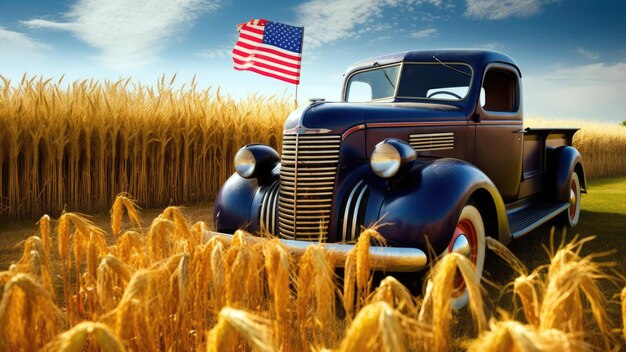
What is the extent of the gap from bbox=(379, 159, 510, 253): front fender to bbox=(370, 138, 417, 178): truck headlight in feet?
0.37

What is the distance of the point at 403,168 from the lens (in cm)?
290

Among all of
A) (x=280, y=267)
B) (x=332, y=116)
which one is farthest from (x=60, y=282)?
(x=280, y=267)

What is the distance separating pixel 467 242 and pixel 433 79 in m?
1.99

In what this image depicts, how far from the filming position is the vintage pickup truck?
277 centimetres

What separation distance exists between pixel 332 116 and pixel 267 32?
707 centimetres

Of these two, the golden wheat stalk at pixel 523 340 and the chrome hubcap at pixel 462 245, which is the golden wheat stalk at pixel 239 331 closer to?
the golden wheat stalk at pixel 523 340

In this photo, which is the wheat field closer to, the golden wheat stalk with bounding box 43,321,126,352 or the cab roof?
the cab roof

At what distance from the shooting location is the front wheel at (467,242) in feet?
9.55

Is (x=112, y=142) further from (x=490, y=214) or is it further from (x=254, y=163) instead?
(x=490, y=214)

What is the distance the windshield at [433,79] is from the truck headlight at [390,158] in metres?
1.66

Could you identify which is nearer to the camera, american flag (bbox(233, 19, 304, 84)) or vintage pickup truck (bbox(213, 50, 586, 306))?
vintage pickup truck (bbox(213, 50, 586, 306))

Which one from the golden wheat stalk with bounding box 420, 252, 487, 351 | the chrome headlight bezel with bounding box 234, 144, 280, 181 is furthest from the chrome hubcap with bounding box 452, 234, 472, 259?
the golden wheat stalk with bounding box 420, 252, 487, 351

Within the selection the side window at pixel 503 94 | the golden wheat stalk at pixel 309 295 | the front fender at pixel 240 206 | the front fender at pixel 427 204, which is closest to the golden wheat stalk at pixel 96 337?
the golden wheat stalk at pixel 309 295

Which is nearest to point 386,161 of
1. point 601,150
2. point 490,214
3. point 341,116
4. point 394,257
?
point 341,116
